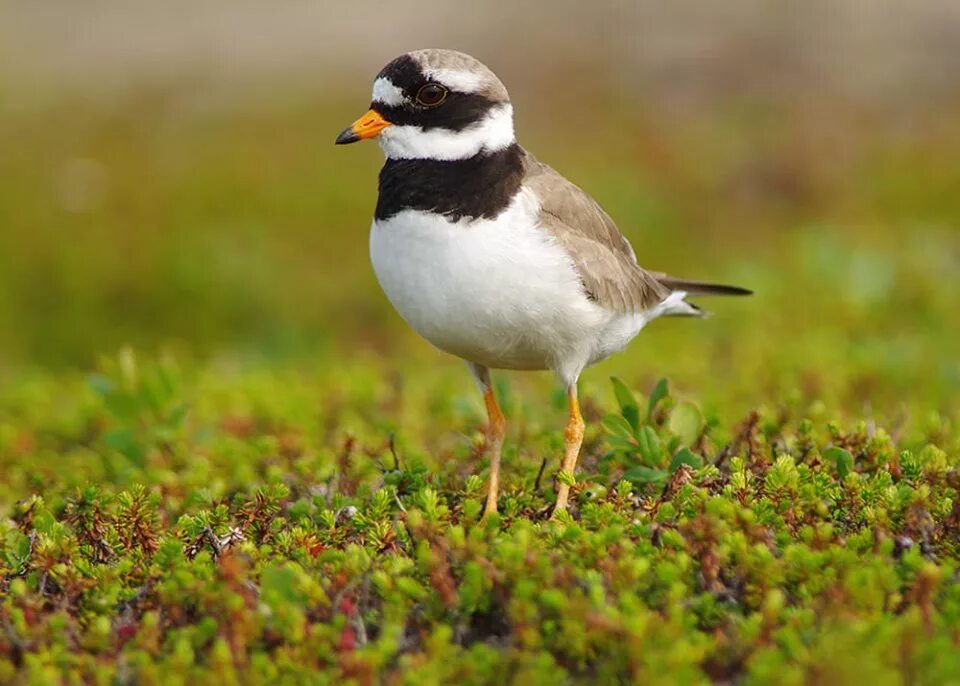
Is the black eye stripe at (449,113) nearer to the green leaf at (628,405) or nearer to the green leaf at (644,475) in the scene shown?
the green leaf at (628,405)

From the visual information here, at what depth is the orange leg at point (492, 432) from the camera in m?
5.56

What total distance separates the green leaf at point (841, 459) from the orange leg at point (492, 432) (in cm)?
148

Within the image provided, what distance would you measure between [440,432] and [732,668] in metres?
4.17

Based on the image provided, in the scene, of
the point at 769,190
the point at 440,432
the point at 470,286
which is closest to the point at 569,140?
the point at 769,190

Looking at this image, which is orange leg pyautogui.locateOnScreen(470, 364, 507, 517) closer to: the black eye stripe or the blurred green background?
the black eye stripe

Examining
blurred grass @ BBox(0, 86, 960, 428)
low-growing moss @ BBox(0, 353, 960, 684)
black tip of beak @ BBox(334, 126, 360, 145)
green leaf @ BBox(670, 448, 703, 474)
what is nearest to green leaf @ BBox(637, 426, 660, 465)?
low-growing moss @ BBox(0, 353, 960, 684)

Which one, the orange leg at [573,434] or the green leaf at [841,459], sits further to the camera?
the orange leg at [573,434]

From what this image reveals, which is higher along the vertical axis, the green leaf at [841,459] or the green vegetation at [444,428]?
the green leaf at [841,459]

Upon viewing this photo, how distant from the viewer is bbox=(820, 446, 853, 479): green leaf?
17.4ft

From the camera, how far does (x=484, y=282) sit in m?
5.14

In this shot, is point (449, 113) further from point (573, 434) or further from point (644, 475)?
point (644, 475)

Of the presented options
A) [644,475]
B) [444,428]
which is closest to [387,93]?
[644,475]

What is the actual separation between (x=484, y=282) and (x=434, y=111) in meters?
0.88

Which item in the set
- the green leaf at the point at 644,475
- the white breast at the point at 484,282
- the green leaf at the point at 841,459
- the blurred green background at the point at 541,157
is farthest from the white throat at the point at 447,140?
the blurred green background at the point at 541,157
